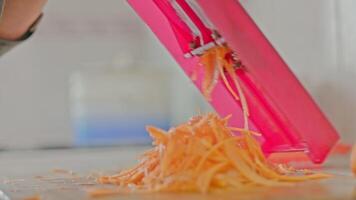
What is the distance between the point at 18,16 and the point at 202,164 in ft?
1.30

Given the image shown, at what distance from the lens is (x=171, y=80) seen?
2.27 metres

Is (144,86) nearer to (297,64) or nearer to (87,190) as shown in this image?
(297,64)

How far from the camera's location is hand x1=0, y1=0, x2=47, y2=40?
85 cm

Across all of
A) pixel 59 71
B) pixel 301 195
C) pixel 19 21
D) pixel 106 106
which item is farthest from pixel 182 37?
pixel 59 71

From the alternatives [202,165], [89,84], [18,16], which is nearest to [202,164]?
[202,165]

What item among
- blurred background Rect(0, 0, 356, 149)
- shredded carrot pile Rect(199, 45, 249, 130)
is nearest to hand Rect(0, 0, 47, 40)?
shredded carrot pile Rect(199, 45, 249, 130)

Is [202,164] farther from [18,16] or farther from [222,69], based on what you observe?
[18,16]

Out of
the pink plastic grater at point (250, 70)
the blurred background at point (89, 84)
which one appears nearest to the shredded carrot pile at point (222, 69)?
the pink plastic grater at point (250, 70)

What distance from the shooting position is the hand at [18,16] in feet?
2.77

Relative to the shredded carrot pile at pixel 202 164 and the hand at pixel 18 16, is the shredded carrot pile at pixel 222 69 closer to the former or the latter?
the shredded carrot pile at pixel 202 164

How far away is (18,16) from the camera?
2.81ft

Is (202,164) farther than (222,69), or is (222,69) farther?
(222,69)

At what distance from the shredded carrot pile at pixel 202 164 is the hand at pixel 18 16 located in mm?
307

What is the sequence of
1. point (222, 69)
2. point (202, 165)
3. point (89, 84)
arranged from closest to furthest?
point (202, 165) < point (222, 69) < point (89, 84)
